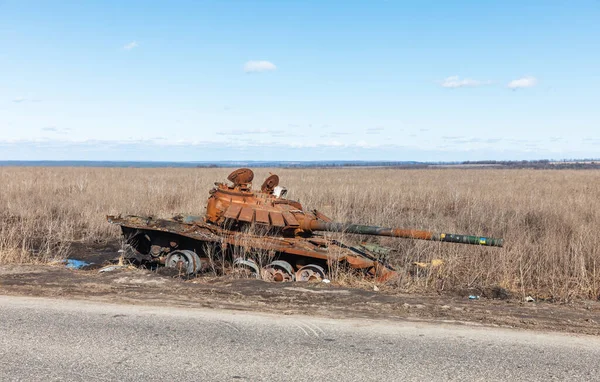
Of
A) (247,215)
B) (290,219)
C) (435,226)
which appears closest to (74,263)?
(247,215)

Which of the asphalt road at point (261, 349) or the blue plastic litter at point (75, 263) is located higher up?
the asphalt road at point (261, 349)

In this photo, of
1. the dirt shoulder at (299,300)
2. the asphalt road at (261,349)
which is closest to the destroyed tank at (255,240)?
the dirt shoulder at (299,300)

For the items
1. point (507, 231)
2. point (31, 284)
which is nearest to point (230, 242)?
point (31, 284)

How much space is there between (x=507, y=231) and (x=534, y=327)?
27.4ft

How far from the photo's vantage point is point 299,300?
281 inches

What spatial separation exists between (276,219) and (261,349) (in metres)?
5.37

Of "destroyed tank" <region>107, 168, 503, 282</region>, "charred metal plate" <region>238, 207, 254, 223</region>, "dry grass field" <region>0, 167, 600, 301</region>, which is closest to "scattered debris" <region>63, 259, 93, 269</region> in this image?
"dry grass field" <region>0, 167, 600, 301</region>

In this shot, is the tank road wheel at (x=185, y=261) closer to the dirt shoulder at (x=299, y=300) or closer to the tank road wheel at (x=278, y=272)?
the dirt shoulder at (x=299, y=300)

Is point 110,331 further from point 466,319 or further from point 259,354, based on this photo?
point 466,319

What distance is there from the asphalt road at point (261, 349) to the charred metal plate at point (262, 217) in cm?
402

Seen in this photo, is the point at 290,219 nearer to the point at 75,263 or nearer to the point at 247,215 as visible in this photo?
the point at 247,215

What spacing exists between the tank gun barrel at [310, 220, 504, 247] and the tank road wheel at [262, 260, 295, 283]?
134cm

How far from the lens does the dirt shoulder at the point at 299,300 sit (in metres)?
6.35

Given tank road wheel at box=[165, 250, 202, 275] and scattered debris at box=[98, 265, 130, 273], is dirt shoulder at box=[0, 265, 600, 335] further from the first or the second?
tank road wheel at box=[165, 250, 202, 275]
